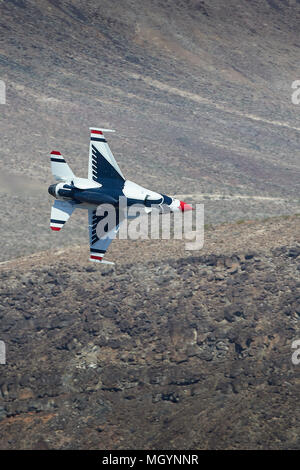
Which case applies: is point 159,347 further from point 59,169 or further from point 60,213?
point 59,169

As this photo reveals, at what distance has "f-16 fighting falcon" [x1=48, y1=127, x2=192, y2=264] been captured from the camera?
37500 millimetres

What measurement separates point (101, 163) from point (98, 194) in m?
2.37

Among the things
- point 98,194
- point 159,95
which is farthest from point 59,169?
point 159,95

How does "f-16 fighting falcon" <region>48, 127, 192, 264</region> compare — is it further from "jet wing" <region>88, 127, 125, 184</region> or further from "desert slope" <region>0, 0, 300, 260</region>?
"desert slope" <region>0, 0, 300, 260</region>

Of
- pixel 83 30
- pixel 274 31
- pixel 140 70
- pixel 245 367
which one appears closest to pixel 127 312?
pixel 245 367

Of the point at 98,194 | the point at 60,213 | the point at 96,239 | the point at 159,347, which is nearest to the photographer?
the point at 98,194

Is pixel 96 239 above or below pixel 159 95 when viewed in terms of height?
below

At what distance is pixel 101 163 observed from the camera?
3925 centimetres

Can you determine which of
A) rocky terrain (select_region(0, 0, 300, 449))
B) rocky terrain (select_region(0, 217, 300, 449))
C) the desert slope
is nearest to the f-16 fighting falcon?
rocky terrain (select_region(0, 217, 300, 449))

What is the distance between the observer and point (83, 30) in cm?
14100

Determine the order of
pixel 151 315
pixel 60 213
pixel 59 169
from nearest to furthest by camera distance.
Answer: pixel 60 213
pixel 59 169
pixel 151 315

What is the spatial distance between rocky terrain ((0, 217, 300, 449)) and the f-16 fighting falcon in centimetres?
838

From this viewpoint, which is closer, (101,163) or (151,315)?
(101,163)

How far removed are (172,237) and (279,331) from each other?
50.5 feet
